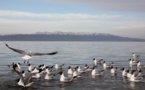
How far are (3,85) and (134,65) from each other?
959 inches

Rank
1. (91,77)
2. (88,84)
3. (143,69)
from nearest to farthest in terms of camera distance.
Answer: (88,84)
(91,77)
(143,69)

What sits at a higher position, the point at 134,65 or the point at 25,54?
the point at 25,54

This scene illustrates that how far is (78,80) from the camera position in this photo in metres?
31.7

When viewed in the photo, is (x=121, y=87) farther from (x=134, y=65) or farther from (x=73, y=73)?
(x=134, y=65)

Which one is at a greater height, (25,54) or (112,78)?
(25,54)

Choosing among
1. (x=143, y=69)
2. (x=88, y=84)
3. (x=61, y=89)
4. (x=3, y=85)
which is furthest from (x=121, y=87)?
(x=143, y=69)

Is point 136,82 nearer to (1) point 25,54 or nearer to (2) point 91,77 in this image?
(2) point 91,77

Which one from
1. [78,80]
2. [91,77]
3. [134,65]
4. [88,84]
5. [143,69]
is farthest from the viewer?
[134,65]

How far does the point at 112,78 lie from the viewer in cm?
3272

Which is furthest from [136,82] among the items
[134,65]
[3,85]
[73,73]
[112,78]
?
[134,65]

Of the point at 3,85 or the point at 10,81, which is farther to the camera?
the point at 10,81

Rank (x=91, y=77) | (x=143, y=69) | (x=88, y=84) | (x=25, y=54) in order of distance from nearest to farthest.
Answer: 1. (x=25, y=54)
2. (x=88, y=84)
3. (x=91, y=77)
4. (x=143, y=69)

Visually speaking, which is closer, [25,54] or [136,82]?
[25,54]

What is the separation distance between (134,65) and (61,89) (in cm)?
2269
